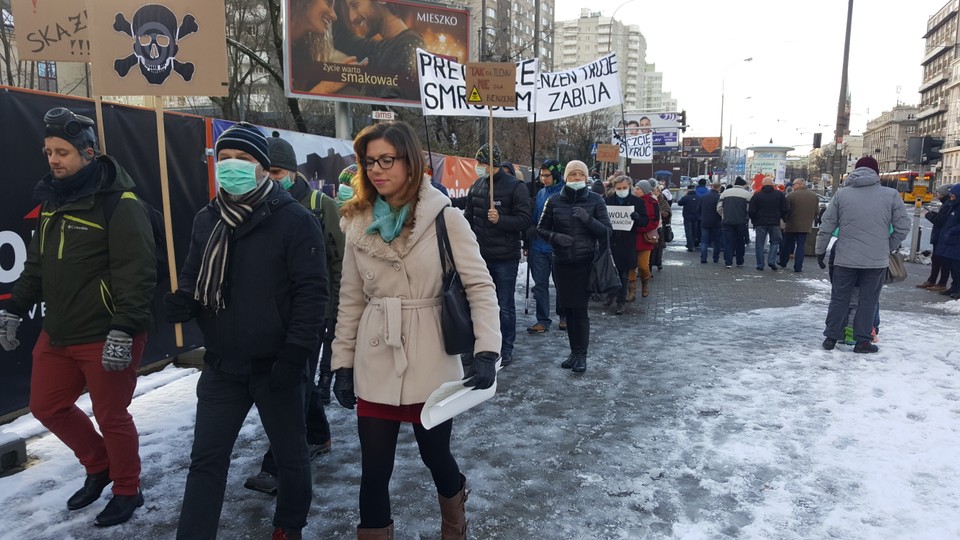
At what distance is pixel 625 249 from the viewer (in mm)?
8992

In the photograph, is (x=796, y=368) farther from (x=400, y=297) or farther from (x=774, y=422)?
(x=400, y=297)

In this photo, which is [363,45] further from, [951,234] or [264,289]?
[264,289]

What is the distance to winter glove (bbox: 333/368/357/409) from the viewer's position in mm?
2639

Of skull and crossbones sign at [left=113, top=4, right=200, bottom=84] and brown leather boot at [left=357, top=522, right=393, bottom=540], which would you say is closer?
brown leather boot at [left=357, top=522, right=393, bottom=540]

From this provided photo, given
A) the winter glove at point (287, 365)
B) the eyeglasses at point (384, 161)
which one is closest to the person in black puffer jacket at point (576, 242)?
the eyeglasses at point (384, 161)

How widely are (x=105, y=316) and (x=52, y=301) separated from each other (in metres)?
0.25

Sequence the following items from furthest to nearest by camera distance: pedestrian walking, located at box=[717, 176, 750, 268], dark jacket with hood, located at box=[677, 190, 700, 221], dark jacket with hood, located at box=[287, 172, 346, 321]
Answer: dark jacket with hood, located at box=[677, 190, 700, 221]
pedestrian walking, located at box=[717, 176, 750, 268]
dark jacket with hood, located at box=[287, 172, 346, 321]

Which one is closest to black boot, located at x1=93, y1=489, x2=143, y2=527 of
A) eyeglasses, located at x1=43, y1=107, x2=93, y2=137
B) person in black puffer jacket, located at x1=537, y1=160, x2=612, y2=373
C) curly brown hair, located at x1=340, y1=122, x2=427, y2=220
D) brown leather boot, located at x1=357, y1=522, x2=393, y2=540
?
brown leather boot, located at x1=357, y1=522, x2=393, y2=540

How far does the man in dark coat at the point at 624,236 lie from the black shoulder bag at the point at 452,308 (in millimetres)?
6484

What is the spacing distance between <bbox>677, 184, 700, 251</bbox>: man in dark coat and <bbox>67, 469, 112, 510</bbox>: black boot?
14.7m

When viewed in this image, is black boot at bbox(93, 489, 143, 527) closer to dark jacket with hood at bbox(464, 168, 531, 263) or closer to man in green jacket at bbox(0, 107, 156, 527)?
man in green jacket at bbox(0, 107, 156, 527)

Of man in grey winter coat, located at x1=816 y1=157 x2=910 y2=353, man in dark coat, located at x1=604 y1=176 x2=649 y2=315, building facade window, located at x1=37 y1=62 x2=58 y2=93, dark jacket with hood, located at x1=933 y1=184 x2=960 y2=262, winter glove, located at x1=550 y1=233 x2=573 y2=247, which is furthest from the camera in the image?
building facade window, located at x1=37 y1=62 x2=58 y2=93

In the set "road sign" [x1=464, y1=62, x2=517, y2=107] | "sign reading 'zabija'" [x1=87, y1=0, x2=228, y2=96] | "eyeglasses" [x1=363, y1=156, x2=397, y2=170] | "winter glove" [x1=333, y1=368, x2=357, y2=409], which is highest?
"road sign" [x1=464, y1=62, x2=517, y2=107]

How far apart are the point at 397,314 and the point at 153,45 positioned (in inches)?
86.7
